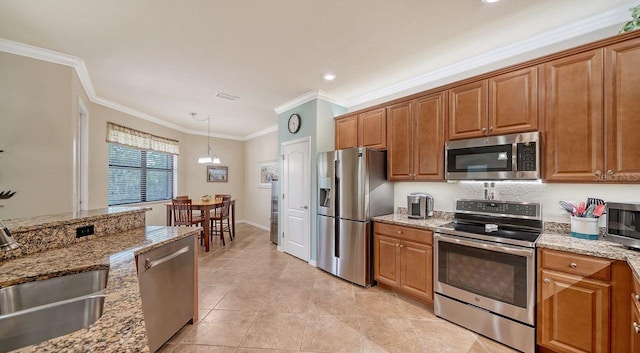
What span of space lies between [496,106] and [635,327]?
5.65 ft

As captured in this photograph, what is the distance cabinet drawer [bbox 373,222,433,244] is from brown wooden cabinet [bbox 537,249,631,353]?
2.74 ft

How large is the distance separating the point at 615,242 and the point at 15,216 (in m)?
4.99

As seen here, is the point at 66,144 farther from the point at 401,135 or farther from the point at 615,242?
the point at 615,242

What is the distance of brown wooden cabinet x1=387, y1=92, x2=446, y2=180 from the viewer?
2578 millimetres

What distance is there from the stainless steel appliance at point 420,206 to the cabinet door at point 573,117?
1036 millimetres

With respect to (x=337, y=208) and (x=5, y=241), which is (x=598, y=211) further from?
(x=5, y=241)

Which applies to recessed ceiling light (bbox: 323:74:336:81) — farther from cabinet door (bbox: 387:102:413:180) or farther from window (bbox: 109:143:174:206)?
window (bbox: 109:143:174:206)

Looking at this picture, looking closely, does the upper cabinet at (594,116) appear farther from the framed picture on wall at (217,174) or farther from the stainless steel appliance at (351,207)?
the framed picture on wall at (217,174)

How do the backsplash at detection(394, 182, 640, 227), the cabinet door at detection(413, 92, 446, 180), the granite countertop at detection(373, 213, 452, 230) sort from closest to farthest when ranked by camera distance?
the backsplash at detection(394, 182, 640, 227) → the granite countertop at detection(373, 213, 452, 230) → the cabinet door at detection(413, 92, 446, 180)

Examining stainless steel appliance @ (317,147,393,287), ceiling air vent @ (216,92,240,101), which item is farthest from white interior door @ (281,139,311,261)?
ceiling air vent @ (216,92,240,101)

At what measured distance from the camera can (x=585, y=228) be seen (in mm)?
1824

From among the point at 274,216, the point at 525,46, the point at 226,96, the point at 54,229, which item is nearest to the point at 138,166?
the point at 226,96

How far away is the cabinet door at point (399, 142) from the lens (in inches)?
A: 111

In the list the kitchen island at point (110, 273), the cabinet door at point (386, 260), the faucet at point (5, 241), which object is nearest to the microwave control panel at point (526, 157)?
the cabinet door at point (386, 260)
